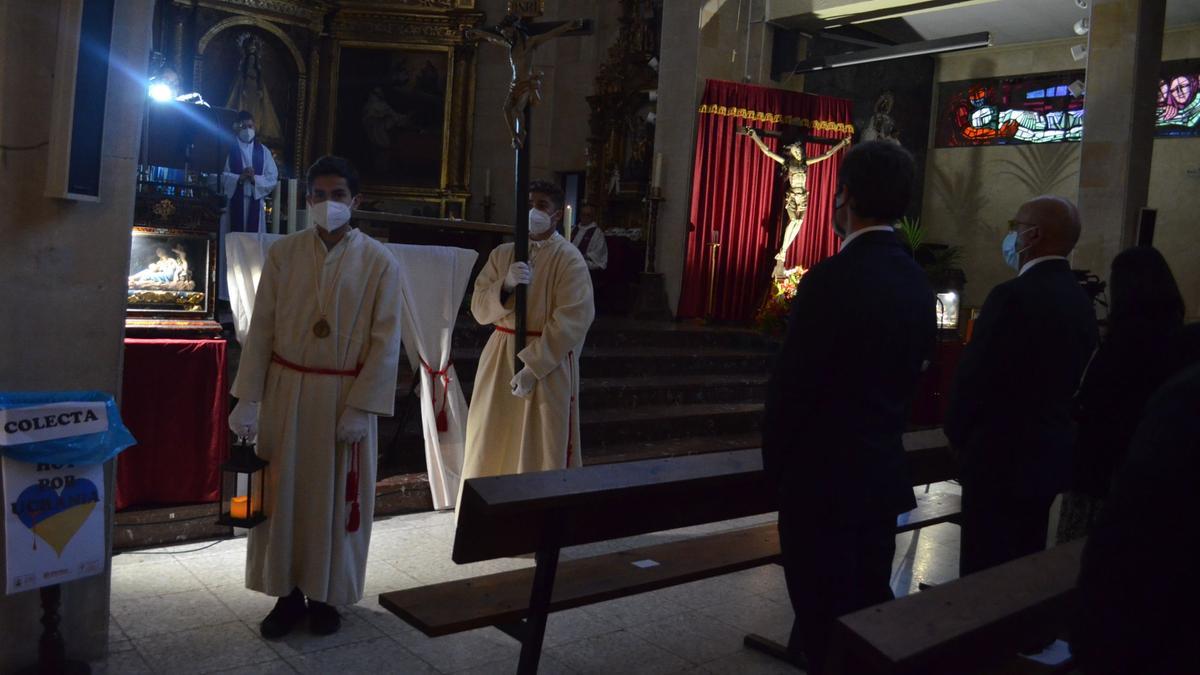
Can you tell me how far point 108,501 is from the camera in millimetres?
3197

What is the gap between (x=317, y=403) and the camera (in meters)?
3.61

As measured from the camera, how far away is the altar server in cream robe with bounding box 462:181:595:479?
4676 mm

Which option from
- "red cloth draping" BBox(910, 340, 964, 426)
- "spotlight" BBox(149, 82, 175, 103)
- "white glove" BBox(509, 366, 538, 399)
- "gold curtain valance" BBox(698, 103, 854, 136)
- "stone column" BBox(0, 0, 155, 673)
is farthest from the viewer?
"gold curtain valance" BBox(698, 103, 854, 136)

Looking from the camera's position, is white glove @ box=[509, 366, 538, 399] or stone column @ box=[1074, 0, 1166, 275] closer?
white glove @ box=[509, 366, 538, 399]

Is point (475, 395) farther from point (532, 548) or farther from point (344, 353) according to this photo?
point (532, 548)

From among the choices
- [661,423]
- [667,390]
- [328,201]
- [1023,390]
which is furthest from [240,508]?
[667,390]

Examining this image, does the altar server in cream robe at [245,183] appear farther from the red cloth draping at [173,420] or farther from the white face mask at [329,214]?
the white face mask at [329,214]

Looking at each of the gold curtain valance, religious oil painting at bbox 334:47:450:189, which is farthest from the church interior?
religious oil painting at bbox 334:47:450:189

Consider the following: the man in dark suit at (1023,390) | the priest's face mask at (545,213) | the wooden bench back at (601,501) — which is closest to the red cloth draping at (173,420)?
the priest's face mask at (545,213)

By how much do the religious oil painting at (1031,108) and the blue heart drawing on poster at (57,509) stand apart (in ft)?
41.1

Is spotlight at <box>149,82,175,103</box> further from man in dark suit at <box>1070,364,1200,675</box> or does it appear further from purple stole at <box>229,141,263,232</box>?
man in dark suit at <box>1070,364,1200,675</box>

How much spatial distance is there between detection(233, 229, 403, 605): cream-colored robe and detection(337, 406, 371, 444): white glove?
34 mm

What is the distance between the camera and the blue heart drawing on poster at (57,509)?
2.81 m

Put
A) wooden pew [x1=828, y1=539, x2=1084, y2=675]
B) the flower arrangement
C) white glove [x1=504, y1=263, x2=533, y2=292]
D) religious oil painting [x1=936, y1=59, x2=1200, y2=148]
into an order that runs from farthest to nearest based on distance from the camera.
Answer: religious oil painting [x1=936, y1=59, x2=1200, y2=148] → the flower arrangement → white glove [x1=504, y1=263, x2=533, y2=292] → wooden pew [x1=828, y1=539, x2=1084, y2=675]
